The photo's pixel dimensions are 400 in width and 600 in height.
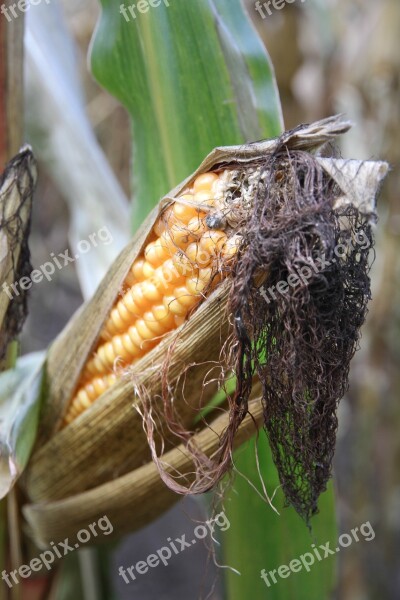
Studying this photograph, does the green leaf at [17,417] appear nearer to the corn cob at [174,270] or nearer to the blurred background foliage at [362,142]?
the corn cob at [174,270]

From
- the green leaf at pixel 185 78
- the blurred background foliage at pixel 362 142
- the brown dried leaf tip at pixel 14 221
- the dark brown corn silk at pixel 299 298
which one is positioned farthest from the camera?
the blurred background foliage at pixel 362 142

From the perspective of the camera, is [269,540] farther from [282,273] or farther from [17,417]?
[282,273]

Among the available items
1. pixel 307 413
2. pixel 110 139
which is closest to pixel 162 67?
pixel 307 413

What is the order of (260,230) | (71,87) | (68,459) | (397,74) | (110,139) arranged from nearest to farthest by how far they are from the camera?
(260,230)
(68,459)
(71,87)
(397,74)
(110,139)

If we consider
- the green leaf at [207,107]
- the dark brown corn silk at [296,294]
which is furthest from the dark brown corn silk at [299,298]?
the green leaf at [207,107]

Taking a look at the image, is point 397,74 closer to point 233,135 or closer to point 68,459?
point 233,135

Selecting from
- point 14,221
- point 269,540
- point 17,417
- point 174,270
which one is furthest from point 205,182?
point 269,540
